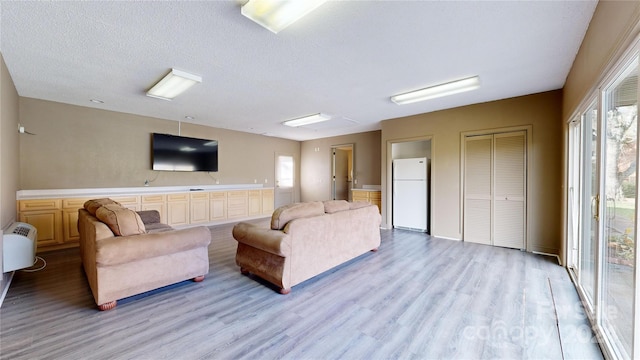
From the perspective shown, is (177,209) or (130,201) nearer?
(130,201)

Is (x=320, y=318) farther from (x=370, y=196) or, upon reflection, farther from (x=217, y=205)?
(x=217, y=205)

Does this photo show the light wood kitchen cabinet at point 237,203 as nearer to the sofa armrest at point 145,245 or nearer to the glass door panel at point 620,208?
the sofa armrest at point 145,245

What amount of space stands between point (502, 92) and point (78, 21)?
509cm

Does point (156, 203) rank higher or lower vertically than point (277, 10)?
lower

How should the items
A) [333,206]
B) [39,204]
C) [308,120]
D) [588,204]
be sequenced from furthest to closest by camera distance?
[308,120] < [39,204] < [333,206] < [588,204]

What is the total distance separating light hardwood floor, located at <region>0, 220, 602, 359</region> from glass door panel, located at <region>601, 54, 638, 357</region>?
28 centimetres

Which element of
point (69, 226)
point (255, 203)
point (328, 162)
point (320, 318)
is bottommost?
point (320, 318)

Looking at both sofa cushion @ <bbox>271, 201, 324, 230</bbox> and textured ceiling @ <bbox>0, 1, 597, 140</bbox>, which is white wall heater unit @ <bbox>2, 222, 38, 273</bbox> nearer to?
textured ceiling @ <bbox>0, 1, 597, 140</bbox>

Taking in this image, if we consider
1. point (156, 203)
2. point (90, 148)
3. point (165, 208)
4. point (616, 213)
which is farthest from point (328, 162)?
point (616, 213)

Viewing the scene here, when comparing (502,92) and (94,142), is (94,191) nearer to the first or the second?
(94,142)

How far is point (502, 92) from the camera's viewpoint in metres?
3.77

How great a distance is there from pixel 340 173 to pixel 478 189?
4.20 meters

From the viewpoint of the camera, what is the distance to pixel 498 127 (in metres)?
4.11

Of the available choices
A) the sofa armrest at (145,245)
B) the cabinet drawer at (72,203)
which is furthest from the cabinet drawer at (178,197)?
the sofa armrest at (145,245)
